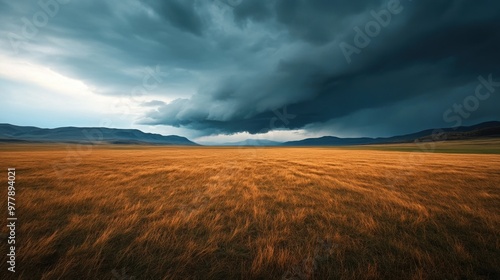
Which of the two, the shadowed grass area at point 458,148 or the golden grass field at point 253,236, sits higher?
the shadowed grass area at point 458,148

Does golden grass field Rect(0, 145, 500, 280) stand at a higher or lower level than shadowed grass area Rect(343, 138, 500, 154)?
lower

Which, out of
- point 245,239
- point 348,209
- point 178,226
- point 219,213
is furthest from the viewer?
point 348,209

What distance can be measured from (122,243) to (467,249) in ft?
27.1

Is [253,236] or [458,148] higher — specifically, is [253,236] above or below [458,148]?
below

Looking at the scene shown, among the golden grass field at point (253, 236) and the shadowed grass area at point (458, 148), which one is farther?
the shadowed grass area at point (458, 148)

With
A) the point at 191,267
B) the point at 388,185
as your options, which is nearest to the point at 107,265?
the point at 191,267

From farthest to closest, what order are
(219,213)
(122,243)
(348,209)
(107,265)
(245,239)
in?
(348,209), (219,213), (245,239), (122,243), (107,265)

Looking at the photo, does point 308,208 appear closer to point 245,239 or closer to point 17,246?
point 245,239

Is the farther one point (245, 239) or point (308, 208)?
point (308, 208)

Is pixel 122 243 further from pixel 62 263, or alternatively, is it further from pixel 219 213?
pixel 219 213

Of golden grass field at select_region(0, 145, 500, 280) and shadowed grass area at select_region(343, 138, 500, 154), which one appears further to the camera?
shadowed grass area at select_region(343, 138, 500, 154)

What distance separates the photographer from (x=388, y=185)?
1213 cm

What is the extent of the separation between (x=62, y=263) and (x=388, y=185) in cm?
1488

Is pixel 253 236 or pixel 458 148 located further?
pixel 458 148
